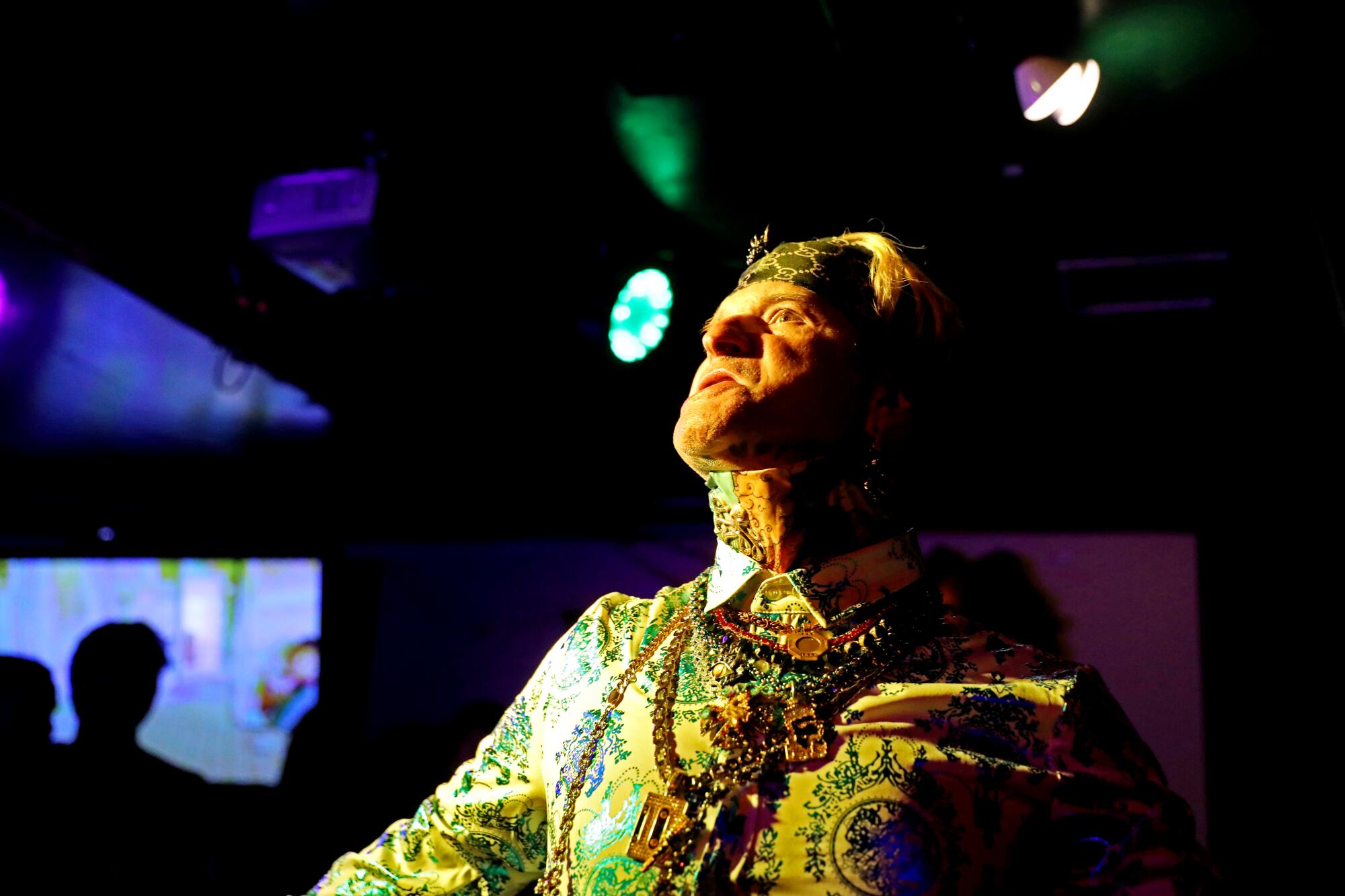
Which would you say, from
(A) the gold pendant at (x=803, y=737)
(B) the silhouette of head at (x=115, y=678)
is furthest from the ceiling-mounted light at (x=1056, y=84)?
(B) the silhouette of head at (x=115, y=678)

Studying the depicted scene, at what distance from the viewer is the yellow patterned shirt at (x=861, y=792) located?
3.40ft

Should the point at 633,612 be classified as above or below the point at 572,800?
above

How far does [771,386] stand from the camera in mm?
1245

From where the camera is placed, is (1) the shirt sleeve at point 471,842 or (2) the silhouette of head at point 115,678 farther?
(2) the silhouette of head at point 115,678

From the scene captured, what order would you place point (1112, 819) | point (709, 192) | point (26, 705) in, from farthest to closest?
point (709, 192), point (26, 705), point (1112, 819)

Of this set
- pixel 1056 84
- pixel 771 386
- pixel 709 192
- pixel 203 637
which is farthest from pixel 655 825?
pixel 203 637

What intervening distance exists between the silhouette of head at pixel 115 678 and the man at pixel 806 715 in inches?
78.6

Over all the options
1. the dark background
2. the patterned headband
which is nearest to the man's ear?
the patterned headband

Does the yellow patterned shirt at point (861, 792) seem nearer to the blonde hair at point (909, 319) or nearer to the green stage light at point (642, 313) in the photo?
the blonde hair at point (909, 319)

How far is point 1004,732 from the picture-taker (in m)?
1.11

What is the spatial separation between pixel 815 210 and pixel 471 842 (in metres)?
2.27

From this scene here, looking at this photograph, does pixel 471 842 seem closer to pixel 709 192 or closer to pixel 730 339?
pixel 730 339

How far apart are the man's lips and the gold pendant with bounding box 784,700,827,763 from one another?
400 mm

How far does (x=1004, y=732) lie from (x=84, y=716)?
9.20ft
